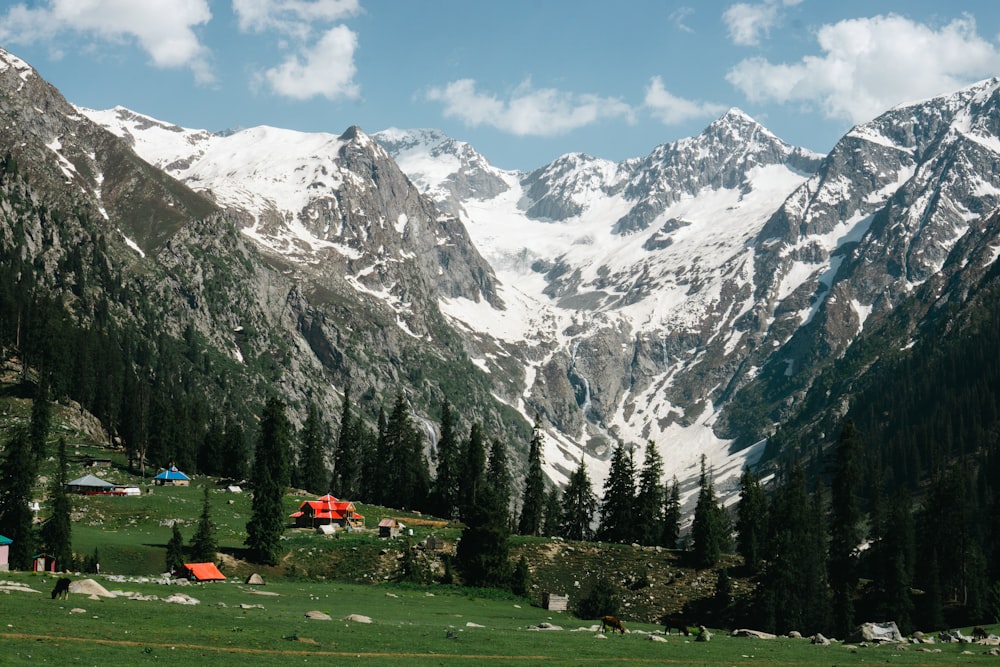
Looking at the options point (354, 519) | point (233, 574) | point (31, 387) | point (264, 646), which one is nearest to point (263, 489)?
point (233, 574)

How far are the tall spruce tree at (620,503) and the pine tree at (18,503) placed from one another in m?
70.2

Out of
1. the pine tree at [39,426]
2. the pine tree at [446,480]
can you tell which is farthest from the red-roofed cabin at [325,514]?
the pine tree at [39,426]

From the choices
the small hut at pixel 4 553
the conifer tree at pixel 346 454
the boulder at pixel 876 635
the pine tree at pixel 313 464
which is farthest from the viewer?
the conifer tree at pixel 346 454

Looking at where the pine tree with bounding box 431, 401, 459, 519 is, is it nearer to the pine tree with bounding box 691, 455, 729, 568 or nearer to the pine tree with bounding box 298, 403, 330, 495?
the pine tree with bounding box 298, 403, 330, 495

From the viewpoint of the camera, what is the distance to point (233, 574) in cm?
7381

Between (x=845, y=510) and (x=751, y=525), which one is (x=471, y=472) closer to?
(x=751, y=525)

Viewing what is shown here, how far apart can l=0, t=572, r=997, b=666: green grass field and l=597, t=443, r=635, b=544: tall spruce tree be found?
65.7m

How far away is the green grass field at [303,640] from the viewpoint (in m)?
34.3

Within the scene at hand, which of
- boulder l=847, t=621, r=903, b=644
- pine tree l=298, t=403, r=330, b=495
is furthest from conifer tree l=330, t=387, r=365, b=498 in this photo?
boulder l=847, t=621, r=903, b=644

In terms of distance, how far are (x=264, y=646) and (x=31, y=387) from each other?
4923 inches

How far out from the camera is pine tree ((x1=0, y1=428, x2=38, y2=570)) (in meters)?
71.3

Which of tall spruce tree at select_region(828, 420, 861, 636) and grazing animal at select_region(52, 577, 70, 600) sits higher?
tall spruce tree at select_region(828, 420, 861, 636)

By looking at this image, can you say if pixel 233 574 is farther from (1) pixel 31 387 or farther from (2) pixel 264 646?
(1) pixel 31 387

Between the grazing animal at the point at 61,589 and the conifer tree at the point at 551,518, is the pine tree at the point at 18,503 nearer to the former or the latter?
the grazing animal at the point at 61,589
